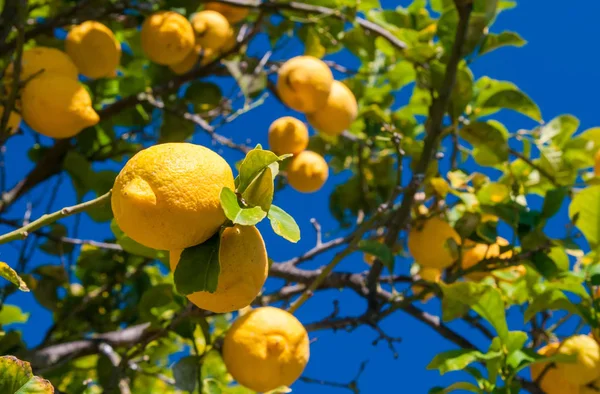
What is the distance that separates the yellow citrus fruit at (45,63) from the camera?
1.31m

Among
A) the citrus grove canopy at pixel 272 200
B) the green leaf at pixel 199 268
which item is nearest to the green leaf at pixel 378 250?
the citrus grove canopy at pixel 272 200

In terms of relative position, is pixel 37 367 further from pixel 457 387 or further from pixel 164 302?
pixel 457 387

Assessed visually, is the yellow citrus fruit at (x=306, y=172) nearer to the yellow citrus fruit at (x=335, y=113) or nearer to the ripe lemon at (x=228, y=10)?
the yellow citrus fruit at (x=335, y=113)

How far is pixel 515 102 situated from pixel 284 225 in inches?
42.1

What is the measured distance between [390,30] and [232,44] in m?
0.51

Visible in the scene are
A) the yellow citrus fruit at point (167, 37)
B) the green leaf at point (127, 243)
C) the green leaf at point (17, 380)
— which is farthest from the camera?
the yellow citrus fruit at point (167, 37)

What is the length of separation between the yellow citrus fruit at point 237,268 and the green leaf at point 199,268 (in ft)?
0.06

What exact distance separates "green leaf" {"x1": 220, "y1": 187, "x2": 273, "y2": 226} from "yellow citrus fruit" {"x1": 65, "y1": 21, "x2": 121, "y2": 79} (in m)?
1.03

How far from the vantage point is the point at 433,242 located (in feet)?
4.93

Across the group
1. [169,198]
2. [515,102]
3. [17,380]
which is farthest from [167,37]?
[17,380]

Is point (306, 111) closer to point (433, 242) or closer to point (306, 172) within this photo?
point (306, 172)

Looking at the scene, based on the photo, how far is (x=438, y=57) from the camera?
168 centimetres

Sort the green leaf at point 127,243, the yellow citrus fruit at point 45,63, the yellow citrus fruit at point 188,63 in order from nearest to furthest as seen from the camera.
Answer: the green leaf at point 127,243
the yellow citrus fruit at point 45,63
the yellow citrus fruit at point 188,63

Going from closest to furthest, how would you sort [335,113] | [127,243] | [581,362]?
[127,243]
[581,362]
[335,113]
